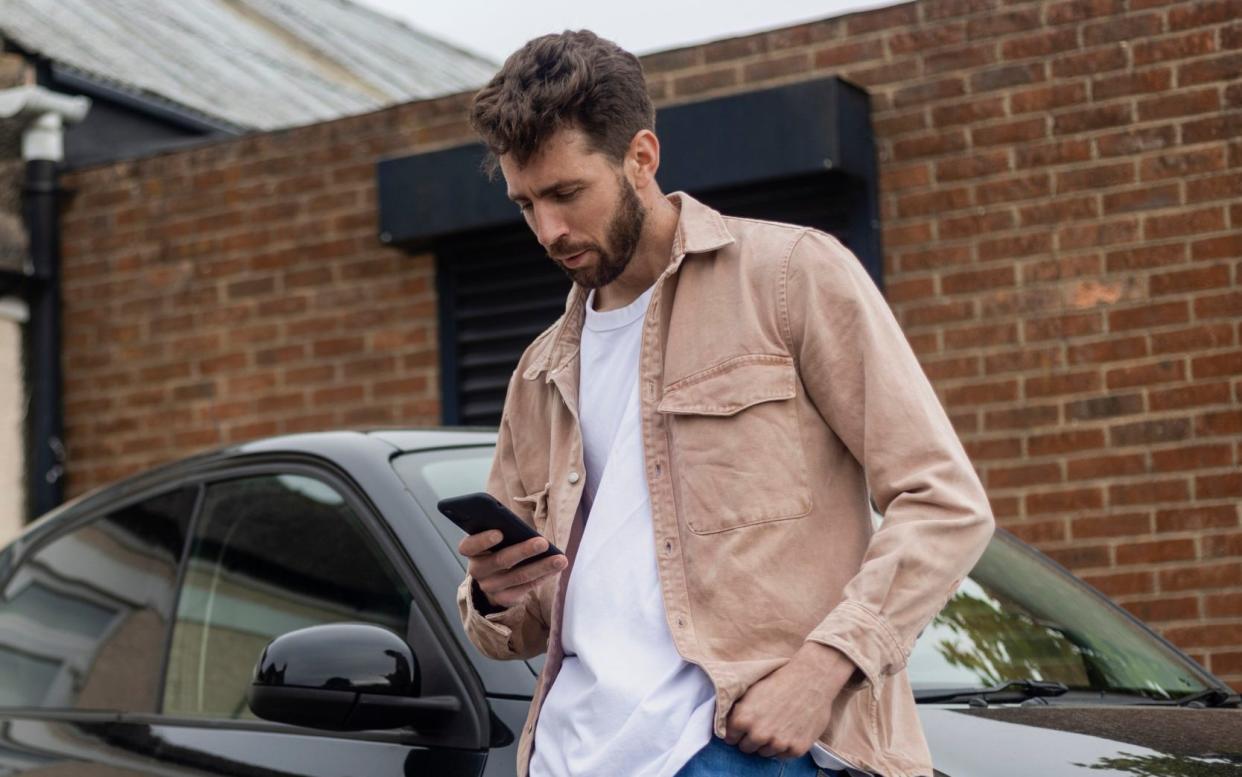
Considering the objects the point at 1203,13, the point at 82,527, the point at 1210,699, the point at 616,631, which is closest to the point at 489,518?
the point at 616,631

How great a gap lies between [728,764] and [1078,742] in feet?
2.80

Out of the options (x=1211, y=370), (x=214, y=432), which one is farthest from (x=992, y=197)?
(x=214, y=432)

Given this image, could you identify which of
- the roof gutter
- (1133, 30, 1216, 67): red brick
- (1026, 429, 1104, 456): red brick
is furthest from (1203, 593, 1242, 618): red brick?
the roof gutter

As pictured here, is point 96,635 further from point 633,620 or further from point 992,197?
point 992,197

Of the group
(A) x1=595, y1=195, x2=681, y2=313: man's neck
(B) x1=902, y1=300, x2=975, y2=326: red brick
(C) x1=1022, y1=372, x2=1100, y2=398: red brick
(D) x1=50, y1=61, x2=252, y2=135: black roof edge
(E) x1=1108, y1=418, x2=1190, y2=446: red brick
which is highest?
(D) x1=50, y1=61, x2=252, y2=135: black roof edge

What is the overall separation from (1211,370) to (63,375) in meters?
5.20

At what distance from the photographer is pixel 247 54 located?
10.8 metres

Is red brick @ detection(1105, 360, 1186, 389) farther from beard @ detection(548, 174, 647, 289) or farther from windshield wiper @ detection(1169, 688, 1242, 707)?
beard @ detection(548, 174, 647, 289)

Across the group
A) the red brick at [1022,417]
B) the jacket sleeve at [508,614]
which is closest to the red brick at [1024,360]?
the red brick at [1022,417]

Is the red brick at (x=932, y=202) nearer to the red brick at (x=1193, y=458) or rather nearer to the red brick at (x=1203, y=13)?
the red brick at (x=1203, y=13)

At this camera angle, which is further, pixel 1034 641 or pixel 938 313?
pixel 938 313

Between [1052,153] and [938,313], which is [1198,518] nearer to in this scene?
[938,313]

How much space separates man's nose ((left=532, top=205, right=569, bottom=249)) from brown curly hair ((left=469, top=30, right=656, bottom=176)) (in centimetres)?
7

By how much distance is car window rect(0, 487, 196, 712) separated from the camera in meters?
3.74
